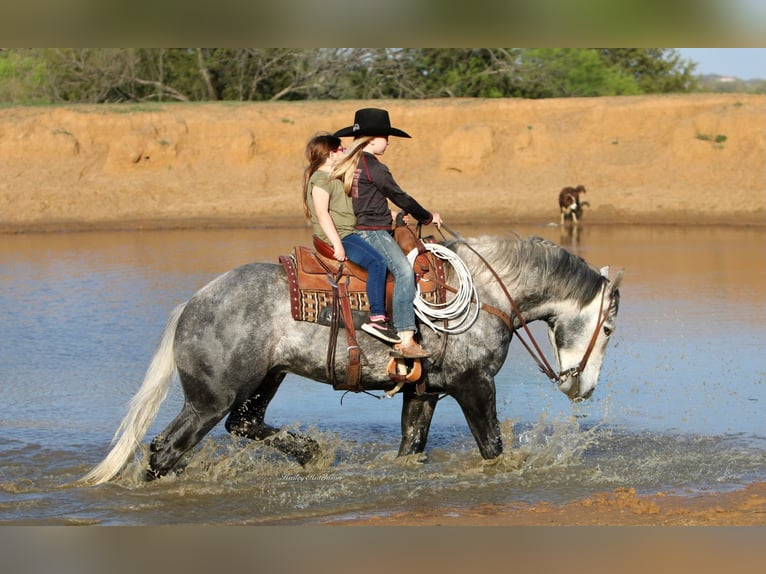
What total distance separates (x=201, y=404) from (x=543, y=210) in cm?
2312

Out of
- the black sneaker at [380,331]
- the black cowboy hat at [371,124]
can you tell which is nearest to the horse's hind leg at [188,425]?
the black sneaker at [380,331]

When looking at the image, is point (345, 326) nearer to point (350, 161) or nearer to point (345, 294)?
point (345, 294)

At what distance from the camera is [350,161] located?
7.90 metres

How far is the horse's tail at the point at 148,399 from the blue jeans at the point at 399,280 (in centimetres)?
142

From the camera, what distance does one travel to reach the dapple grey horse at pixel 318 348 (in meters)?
8.05

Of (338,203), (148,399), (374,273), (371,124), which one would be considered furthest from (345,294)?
(148,399)

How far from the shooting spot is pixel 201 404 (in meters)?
8.09

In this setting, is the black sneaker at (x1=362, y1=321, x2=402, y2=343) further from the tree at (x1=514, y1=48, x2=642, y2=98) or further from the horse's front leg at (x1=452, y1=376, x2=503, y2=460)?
the tree at (x1=514, y1=48, x2=642, y2=98)

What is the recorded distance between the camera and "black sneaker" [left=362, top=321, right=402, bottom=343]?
798cm

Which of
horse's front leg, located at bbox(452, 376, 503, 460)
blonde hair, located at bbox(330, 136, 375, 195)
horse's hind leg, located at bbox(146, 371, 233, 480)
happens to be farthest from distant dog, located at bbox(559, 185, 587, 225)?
horse's hind leg, located at bbox(146, 371, 233, 480)

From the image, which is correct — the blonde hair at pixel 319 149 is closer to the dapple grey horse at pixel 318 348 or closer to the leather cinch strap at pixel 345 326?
the leather cinch strap at pixel 345 326
